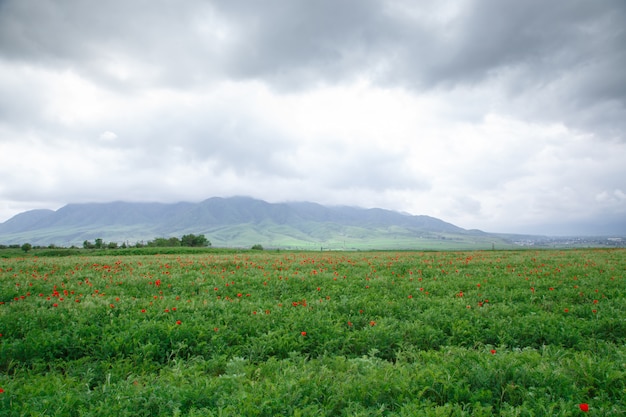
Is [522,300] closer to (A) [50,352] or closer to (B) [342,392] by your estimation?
(B) [342,392]

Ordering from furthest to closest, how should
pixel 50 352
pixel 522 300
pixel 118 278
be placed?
pixel 118 278 → pixel 522 300 → pixel 50 352

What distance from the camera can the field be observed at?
16.2 ft

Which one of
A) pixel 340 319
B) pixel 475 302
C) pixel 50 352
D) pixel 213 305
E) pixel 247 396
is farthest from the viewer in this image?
pixel 475 302

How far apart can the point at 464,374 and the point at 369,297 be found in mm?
5763

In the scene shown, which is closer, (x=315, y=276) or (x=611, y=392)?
(x=611, y=392)

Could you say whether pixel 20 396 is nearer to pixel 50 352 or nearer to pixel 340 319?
pixel 50 352

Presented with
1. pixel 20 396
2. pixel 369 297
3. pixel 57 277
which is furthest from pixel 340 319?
pixel 57 277

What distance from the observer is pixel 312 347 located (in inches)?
311

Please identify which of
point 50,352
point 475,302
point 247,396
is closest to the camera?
point 247,396

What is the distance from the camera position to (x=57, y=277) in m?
15.1

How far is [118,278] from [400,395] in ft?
47.8

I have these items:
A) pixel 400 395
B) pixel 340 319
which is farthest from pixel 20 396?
pixel 340 319

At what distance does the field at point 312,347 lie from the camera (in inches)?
194

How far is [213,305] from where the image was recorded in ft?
33.3
